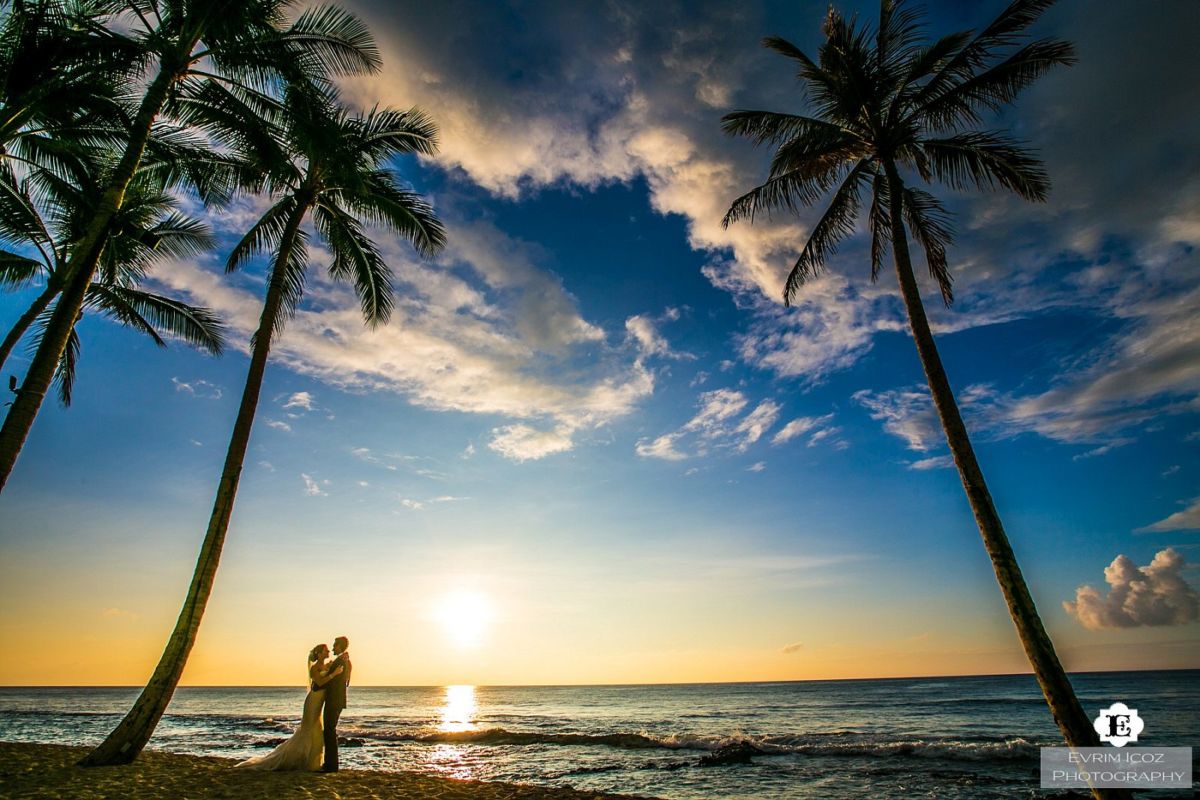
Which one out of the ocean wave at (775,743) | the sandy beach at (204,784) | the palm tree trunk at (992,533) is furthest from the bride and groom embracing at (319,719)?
the ocean wave at (775,743)

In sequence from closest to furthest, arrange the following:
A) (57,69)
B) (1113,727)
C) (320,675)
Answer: (320,675) < (57,69) < (1113,727)

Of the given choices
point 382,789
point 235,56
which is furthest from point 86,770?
point 235,56

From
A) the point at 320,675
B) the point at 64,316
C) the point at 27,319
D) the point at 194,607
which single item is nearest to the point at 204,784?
the point at 320,675

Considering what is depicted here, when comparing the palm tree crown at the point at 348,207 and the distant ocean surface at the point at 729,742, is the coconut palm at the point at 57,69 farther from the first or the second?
the distant ocean surface at the point at 729,742

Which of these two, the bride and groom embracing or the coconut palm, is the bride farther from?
the coconut palm

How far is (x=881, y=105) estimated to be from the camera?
32.0ft

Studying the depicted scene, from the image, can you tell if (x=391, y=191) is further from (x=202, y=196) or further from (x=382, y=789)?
(x=382, y=789)

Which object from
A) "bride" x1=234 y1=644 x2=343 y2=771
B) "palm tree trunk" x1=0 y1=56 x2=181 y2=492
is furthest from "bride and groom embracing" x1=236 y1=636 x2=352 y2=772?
"palm tree trunk" x1=0 y1=56 x2=181 y2=492

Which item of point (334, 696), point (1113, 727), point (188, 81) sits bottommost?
Result: point (1113, 727)

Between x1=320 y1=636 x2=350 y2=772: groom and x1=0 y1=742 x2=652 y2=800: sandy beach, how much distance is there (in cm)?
33

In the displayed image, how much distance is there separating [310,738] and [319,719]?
0.28 metres

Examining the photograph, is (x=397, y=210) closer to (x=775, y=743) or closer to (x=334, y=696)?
(x=334, y=696)

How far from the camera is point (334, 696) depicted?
8.27 meters

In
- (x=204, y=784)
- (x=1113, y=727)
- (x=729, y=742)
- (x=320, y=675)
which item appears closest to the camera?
(x=204, y=784)
